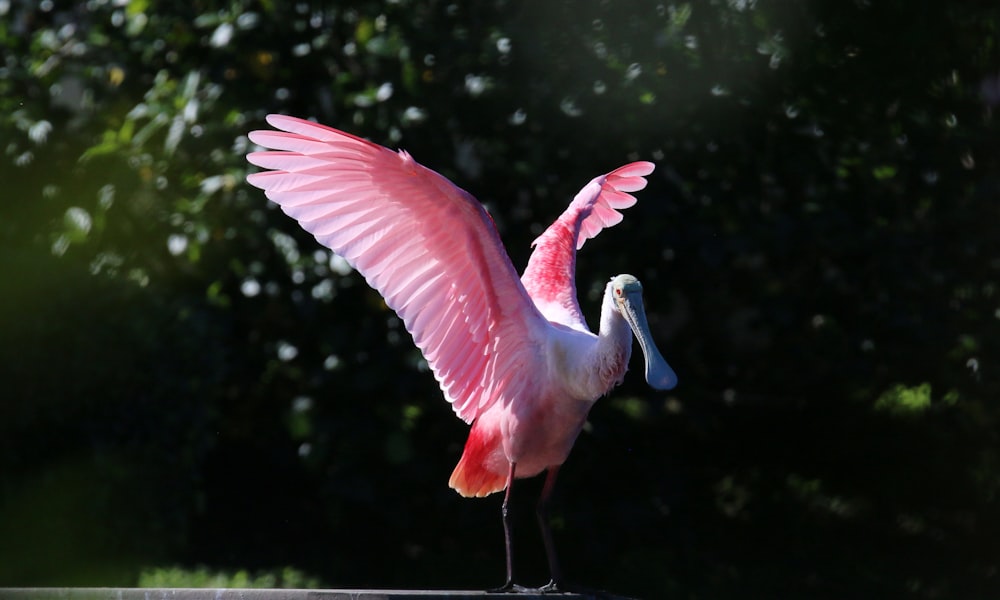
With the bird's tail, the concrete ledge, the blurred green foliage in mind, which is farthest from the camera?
the blurred green foliage

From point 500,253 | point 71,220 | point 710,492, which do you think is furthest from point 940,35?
point 71,220

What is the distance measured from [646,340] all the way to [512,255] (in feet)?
7.87

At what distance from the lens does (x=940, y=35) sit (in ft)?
20.6

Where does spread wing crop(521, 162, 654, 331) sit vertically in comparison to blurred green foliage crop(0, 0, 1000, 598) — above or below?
above

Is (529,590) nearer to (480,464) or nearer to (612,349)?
(480,464)

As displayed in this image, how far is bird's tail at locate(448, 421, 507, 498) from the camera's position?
4.48 meters

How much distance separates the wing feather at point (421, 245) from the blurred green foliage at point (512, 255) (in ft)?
5.83

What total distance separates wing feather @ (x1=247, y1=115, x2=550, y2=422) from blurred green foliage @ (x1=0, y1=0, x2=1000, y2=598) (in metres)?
1.78

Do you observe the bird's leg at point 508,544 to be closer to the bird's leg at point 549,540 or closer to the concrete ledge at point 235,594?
the bird's leg at point 549,540

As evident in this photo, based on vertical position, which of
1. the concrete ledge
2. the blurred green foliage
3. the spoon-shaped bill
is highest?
the spoon-shaped bill

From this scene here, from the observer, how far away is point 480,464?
4543mm

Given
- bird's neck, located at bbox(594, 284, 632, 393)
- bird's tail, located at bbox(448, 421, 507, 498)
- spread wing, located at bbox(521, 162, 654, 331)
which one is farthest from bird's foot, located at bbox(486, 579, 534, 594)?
spread wing, located at bbox(521, 162, 654, 331)

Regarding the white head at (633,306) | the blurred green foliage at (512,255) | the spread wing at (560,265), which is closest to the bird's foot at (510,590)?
the white head at (633,306)

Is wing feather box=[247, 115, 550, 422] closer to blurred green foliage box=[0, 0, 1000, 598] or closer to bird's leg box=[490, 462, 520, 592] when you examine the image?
bird's leg box=[490, 462, 520, 592]
